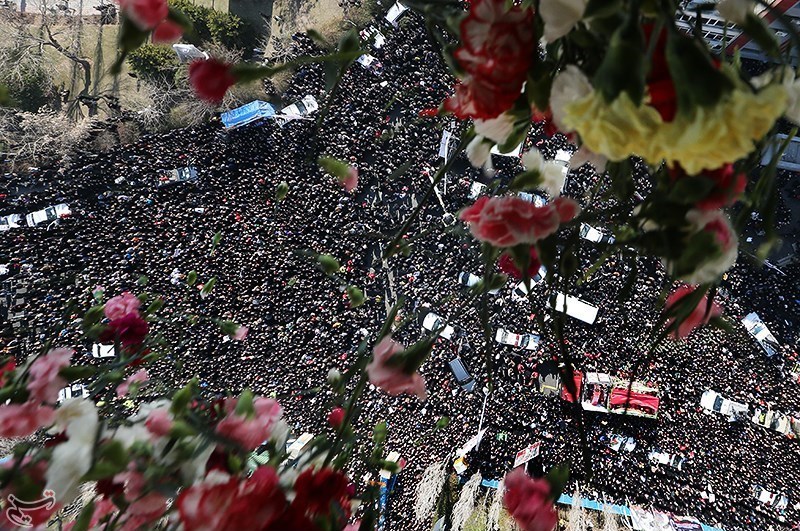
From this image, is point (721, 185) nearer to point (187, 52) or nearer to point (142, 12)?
point (142, 12)

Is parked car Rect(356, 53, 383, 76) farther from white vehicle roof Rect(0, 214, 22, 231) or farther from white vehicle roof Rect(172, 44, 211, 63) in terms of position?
white vehicle roof Rect(0, 214, 22, 231)

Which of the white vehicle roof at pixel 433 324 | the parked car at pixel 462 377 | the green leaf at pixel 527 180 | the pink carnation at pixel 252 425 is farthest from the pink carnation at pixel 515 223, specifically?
the parked car at pixel 462 377

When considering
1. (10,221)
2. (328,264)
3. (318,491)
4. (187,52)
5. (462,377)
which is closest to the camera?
(318,491)

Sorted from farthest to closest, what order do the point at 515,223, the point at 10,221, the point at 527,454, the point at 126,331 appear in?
the point at 10,221 < the point at 527,454 < the point at 126,331 < the point at 515,223

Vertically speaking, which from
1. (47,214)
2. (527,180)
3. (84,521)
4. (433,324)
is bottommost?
(47,214)

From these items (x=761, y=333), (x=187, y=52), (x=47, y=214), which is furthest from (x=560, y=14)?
(x=187, y=52)

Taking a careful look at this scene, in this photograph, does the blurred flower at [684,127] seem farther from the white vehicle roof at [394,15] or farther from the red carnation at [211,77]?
the white vehicle roof at [394,15]

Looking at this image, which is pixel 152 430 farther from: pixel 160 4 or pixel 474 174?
pixel 474 174

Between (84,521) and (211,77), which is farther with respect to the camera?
(84,521)
